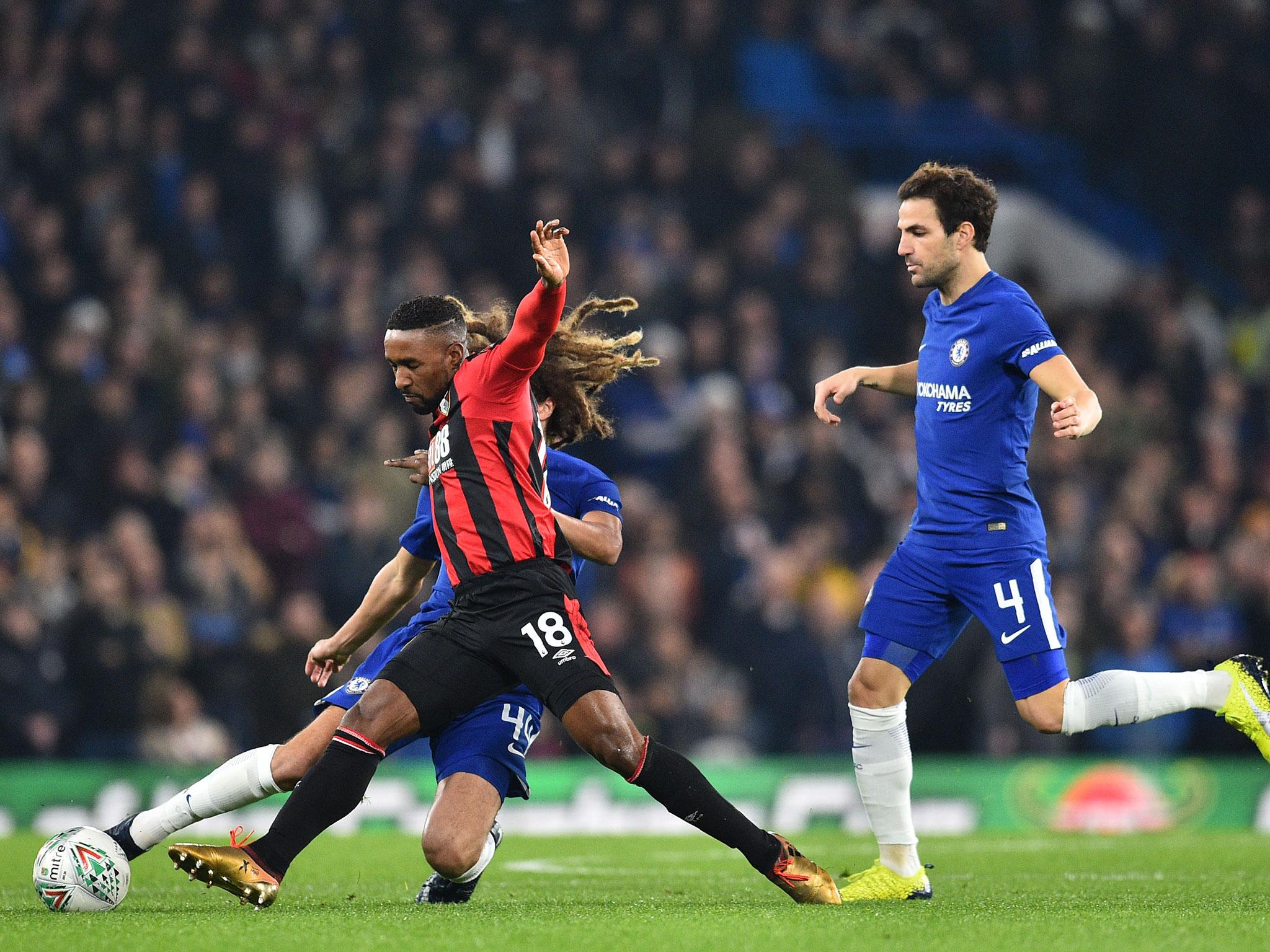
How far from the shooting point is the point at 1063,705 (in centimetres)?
559

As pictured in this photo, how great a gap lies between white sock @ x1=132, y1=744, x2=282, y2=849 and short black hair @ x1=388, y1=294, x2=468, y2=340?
1.49 meters

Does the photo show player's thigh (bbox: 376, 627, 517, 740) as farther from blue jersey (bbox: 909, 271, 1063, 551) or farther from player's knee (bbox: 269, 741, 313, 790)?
blue jersey (bbox: 909, 271, 1063, 551)

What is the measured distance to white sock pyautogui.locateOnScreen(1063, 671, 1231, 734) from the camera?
18.4 feet

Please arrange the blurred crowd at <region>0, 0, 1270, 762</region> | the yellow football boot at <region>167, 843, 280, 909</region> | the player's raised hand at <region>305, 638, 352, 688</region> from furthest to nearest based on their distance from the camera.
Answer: the blurred crowd at <region>0, 0, 1270, 762</region>, the player's raised hand at <region>305, 638, 352, 688</region>, the yellow football boot at <region>167, 843, 280, 909</region>

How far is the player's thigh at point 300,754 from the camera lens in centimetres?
570

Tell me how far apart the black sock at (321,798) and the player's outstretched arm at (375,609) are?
0.61 metres

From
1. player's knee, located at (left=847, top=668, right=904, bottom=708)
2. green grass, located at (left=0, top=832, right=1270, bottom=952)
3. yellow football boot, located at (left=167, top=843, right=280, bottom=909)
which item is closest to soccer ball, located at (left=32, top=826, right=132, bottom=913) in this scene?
green grass, located at (left=0, top=832, right=1270, bottom=952)

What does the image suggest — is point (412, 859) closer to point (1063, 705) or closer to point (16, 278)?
point (1063, 705)

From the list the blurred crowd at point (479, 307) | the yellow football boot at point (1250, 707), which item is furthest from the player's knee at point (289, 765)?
the blurred crowd at point (479, 307)

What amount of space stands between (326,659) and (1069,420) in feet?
8.45

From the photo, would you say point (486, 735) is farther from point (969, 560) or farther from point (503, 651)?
point (969, 560)

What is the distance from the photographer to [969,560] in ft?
18.8

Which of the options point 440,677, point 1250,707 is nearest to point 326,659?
point 440,677

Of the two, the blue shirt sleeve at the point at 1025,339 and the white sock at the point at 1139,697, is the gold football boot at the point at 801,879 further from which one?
the blue shirt sleeve at the point at 1025,339
